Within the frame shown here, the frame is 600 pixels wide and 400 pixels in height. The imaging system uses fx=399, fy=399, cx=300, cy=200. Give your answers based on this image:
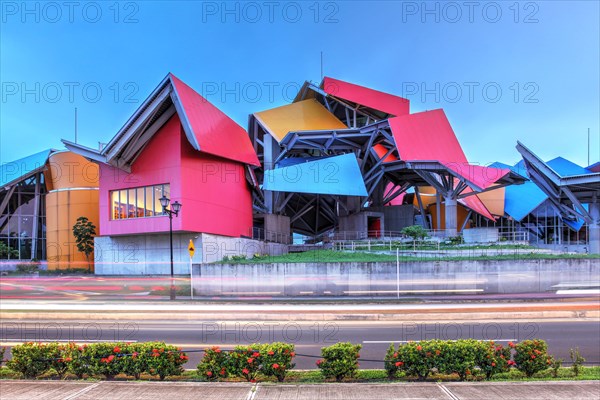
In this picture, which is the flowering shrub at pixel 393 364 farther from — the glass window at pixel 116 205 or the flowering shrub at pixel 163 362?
the glass window at pixel 116 205

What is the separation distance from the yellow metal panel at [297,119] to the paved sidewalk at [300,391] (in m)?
40.7

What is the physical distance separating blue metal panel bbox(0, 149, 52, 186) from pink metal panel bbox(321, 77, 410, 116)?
32645 millimetres

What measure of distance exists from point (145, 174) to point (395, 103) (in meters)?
35.0

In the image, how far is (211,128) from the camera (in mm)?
31094

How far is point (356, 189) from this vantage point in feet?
131

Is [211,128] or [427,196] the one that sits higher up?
[211,128]

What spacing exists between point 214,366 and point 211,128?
26.3 meters

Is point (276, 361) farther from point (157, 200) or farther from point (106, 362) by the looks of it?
point (157, 200)

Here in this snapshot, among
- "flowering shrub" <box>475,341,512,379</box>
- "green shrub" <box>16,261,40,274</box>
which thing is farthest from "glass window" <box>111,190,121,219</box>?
"flowering shrub" <box>475,341,512,379</box>

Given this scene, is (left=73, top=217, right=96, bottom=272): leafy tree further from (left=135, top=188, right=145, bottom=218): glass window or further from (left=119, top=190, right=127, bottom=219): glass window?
(left=135, top=188, right=145, bottom=218): glass window

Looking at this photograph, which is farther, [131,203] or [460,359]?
[131,203]

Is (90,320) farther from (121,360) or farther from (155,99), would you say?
(155,99)

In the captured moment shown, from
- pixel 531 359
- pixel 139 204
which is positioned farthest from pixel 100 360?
pixel 139 204

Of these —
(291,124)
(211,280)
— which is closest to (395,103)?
(291,124)
